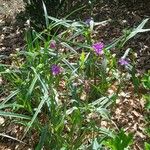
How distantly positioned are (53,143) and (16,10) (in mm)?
3223

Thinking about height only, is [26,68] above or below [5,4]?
above

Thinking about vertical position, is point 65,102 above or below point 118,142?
above

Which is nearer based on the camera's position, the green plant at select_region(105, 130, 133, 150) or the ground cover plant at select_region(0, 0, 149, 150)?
the green plant at select_region(105, 130, 133, 150)

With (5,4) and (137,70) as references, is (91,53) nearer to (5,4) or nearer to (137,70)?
(137,70)

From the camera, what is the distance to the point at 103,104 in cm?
289

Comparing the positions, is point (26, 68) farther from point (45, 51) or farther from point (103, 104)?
point (103, 104)

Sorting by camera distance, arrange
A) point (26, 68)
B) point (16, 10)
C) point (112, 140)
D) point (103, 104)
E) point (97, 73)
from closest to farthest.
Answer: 1. point (112, 140)
2. point (103, 104)
3. point (26, 68)
4. point (97, 73)
5. point (16, 10)

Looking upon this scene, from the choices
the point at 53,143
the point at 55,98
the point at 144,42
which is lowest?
the point at 144,42

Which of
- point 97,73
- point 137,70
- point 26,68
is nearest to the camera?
point 26,68

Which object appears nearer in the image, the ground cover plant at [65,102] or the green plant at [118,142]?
the green plant at [118,142]

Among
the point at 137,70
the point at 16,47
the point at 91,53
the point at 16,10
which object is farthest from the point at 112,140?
the point at 16,10

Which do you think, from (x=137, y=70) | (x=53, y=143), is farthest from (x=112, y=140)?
(x=137, y=70)

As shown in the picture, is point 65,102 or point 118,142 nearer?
point 118,142

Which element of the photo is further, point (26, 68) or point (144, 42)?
point (144, 42)
